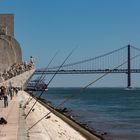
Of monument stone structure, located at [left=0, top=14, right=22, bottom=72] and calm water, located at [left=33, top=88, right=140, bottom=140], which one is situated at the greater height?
monument stone structure, located at [left=0, top=14, right=22, bottom=72]

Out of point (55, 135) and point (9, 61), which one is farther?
point (9, 61)

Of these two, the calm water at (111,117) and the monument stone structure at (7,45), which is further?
the monument stone structure at (7,45)

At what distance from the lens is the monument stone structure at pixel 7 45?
62.8 metres

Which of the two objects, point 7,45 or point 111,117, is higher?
point 7,45

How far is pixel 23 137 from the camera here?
1145 centimetres

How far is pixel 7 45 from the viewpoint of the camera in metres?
65.1

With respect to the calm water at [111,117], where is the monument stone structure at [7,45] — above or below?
above

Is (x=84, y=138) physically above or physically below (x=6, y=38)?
below

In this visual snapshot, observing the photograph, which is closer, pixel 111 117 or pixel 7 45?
pixel 111 117

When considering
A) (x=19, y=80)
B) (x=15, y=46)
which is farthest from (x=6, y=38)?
(x=19, y=80)

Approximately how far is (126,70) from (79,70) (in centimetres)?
801

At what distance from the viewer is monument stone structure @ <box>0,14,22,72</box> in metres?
62.8

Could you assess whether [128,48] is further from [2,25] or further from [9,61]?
[9,61]

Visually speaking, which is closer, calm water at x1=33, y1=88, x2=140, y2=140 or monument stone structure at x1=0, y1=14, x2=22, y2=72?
calm water at x1=33, y1=88, x2=140, y2=140
